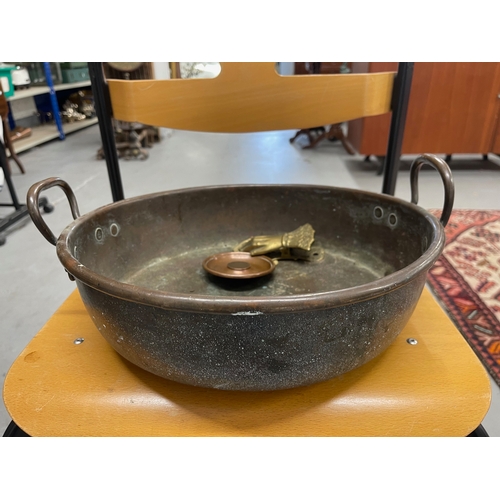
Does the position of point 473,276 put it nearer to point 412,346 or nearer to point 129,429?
Result: point 412,346

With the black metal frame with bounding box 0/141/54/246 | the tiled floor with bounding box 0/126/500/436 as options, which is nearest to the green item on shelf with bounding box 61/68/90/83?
the tiled floor with bounding box 0/126/500/436

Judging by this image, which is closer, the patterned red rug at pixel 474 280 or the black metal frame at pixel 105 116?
the black metal frame at pixel 105 116

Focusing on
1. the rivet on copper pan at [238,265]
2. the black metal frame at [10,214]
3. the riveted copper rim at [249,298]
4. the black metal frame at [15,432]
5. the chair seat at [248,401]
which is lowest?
the black metal frame at [10,214]

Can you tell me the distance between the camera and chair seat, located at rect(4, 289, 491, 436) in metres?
0.56

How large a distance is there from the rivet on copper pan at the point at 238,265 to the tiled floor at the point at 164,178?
2.00 feet

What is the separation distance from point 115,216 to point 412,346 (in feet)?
1.97

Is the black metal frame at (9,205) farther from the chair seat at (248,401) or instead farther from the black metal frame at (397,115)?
the black metal frame at (397,115)

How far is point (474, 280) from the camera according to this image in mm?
1430

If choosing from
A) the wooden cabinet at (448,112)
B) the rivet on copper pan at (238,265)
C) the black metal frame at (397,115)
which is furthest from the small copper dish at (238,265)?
the wooden cabinet at (448,112)

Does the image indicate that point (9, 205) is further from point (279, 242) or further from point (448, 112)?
point (448, 112)

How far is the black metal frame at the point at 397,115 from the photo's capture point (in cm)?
93

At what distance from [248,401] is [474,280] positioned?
3.73 feet

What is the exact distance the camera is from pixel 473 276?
4.77ft

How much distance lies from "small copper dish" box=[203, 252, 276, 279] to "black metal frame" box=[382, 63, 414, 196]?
0.38m
